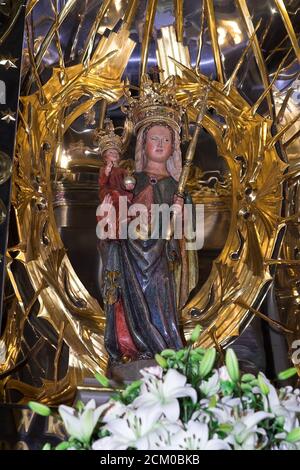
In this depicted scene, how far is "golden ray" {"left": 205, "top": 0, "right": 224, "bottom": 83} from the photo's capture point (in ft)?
12.1

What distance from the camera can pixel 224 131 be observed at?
3641mm

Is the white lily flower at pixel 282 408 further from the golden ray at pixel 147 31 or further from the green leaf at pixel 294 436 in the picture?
the golden ray at pixel 147 31

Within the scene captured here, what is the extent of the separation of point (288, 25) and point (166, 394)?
98.6 inches

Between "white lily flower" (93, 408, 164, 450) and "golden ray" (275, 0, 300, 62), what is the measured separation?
2.49 metres

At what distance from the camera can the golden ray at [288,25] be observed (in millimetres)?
3582

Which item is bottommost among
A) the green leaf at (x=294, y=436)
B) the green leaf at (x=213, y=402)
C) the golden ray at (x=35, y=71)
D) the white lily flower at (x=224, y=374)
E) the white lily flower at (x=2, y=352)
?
the white lily flower at (x=2, y=352)

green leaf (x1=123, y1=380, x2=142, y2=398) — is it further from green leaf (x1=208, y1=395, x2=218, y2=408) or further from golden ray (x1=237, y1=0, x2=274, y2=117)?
golden ray (x1=237, y1=0, x2=274, y2=117)

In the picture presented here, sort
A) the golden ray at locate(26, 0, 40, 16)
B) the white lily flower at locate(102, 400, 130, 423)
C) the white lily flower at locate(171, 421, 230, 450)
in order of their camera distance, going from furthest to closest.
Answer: the golden ray at locate(26, 0, 40, 16), the white lily flower at locate(102, 400, 130, 423), the white lily flower at locate(171, 421, 230, 450)

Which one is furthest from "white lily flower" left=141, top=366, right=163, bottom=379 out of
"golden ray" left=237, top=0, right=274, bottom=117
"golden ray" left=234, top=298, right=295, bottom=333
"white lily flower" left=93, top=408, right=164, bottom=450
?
"golden ray" left=237, top=0, right=274, bottom=117

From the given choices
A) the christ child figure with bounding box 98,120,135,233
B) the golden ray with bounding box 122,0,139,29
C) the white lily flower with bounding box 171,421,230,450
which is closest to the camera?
the white lily flower with bounding box 171,421,230,450

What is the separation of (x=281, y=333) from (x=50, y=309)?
3.15 ft

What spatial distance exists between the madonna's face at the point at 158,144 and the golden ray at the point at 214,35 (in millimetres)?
638

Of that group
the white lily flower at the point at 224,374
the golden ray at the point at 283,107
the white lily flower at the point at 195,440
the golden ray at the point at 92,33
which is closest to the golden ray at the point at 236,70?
the golden ray at the point at 283,107

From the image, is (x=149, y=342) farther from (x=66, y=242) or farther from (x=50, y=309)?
(x=66, y=242)
